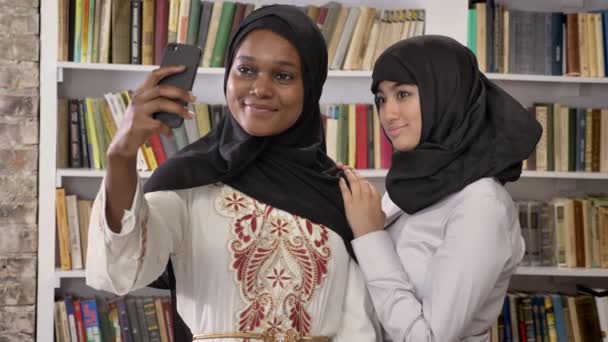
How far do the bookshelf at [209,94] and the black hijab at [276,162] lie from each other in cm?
147

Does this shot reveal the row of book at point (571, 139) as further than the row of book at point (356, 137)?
Yes

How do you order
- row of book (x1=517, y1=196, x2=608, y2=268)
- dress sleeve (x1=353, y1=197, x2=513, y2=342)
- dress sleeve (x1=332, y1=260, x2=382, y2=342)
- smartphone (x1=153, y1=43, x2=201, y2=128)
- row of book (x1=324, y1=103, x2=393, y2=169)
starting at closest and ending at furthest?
smartphone (x1=153, y1=43, x2=201, y2=128) < dress sleeve (x1=353, y1=197, x2=513, y2=342) < dress sleeve (x1=332, y1=260, x2=382, y2=342) < row of book (x1=324, y1=103, x2=393, y2=169) < row of book (x1=517, y1=196, x2=608, y2=268)

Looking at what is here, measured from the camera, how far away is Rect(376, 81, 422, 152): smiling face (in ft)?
5.66

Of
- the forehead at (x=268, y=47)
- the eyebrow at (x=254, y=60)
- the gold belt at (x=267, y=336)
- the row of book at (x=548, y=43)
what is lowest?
the gold belt at (x=267, y=336)

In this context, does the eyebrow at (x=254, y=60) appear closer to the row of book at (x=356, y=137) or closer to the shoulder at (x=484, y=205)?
the shoulder at (x=484, y=205)

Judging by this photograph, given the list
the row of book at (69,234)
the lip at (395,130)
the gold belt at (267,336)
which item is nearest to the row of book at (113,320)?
the row of book at (69,234)

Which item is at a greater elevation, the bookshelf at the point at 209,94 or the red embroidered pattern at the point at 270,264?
the bookshelf at the point at 209,94

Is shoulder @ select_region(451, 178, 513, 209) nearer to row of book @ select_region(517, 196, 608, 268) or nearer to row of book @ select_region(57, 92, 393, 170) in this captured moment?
row of book @ select_region(57, 92, 393, 170)

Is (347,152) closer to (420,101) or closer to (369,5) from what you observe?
(369,5)

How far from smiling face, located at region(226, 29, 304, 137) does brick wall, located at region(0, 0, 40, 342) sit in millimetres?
1749

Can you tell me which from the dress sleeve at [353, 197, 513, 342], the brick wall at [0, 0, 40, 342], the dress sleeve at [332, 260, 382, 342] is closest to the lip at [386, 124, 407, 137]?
the dress sleeve at [353, 197, 513, 342]

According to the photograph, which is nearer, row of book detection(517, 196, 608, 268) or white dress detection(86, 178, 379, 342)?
white dress detection(86, 178, 379, 342)

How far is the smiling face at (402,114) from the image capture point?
1.72m

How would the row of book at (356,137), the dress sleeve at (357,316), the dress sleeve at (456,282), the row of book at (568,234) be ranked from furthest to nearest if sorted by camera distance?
1. the row of book at (568,234)
2. the row of book at (356,137)
3. the dress sleeve at (357,316)
4. the dress sleeve at (456,282)
